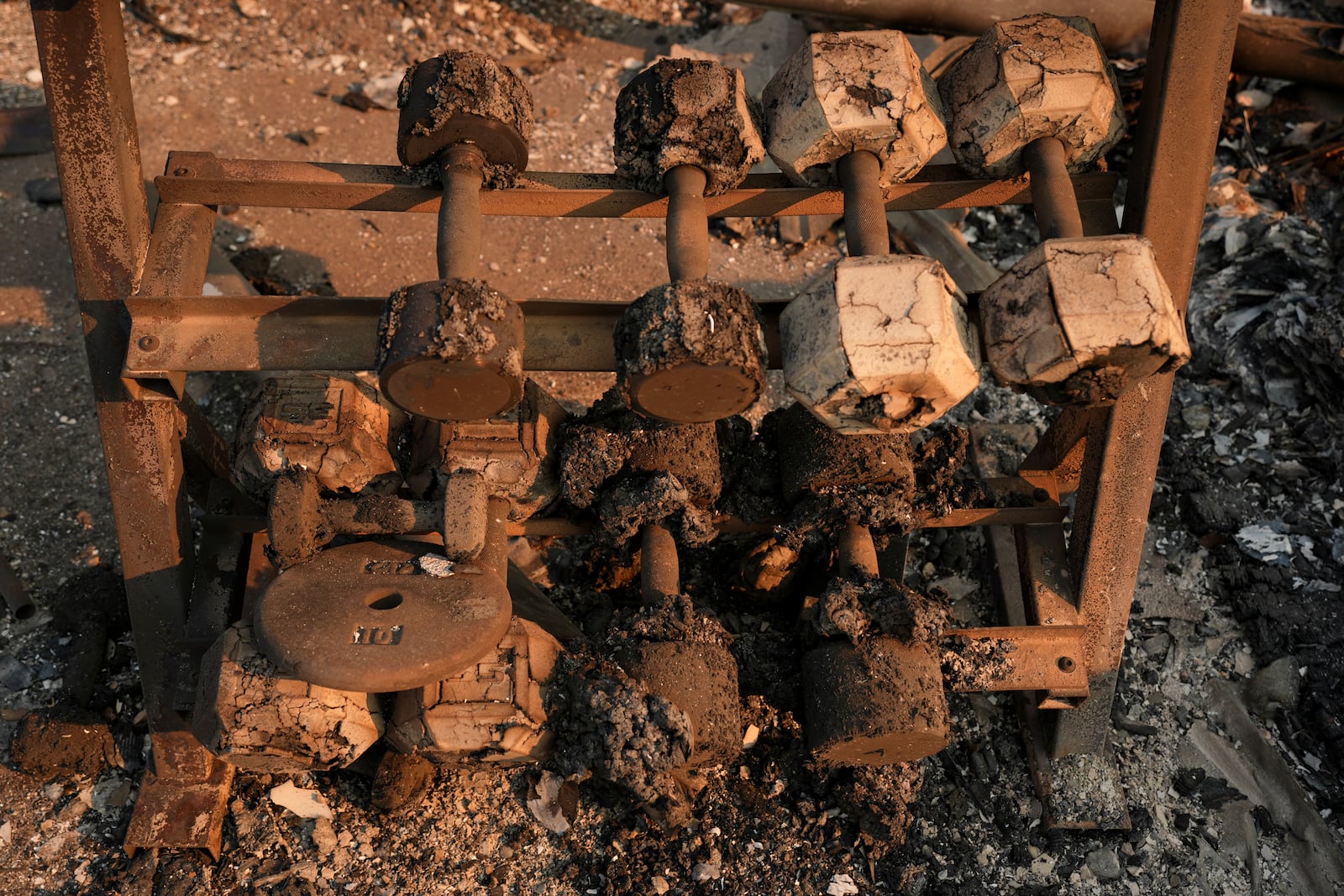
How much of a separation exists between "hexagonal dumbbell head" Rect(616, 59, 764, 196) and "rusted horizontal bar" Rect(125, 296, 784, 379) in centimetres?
44

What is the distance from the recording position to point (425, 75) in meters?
2.66

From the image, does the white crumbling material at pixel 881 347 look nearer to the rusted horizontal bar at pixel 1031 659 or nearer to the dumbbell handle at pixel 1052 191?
the dumbbell handle at pixel 1052 191

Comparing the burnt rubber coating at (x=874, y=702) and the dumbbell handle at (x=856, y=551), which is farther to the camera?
the dumbbell handle at (x=856, y=551)

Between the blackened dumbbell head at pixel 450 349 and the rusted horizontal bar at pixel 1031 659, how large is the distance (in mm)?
1513

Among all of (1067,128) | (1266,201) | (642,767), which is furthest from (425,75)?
(1266,201)

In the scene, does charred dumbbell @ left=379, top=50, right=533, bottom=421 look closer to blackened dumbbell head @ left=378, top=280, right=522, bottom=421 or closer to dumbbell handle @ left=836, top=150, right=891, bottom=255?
blackened dumbbell head @ left=378, top=280, right=522, bottom=421

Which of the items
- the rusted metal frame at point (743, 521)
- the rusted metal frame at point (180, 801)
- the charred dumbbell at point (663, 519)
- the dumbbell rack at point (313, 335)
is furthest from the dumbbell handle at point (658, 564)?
the rusted metal frame at point (180, 801)

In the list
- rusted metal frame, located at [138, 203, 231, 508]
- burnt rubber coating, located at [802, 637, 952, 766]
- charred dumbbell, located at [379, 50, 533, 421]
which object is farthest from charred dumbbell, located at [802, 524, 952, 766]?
rusted metal frame, located at [138, 203, 231, 508]

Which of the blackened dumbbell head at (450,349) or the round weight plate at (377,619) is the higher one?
the blackened dumbbell head at (450,349)

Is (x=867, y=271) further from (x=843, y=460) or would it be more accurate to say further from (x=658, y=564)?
(x=658, y=564)

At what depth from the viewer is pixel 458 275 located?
242 centimetres

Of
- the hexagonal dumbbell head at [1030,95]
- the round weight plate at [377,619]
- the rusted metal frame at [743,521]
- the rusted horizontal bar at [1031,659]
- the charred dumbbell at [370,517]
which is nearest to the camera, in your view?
the round weight plate at [377,619]

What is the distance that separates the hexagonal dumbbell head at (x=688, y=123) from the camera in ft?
8.40

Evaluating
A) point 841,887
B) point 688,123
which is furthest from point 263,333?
point 841,887
